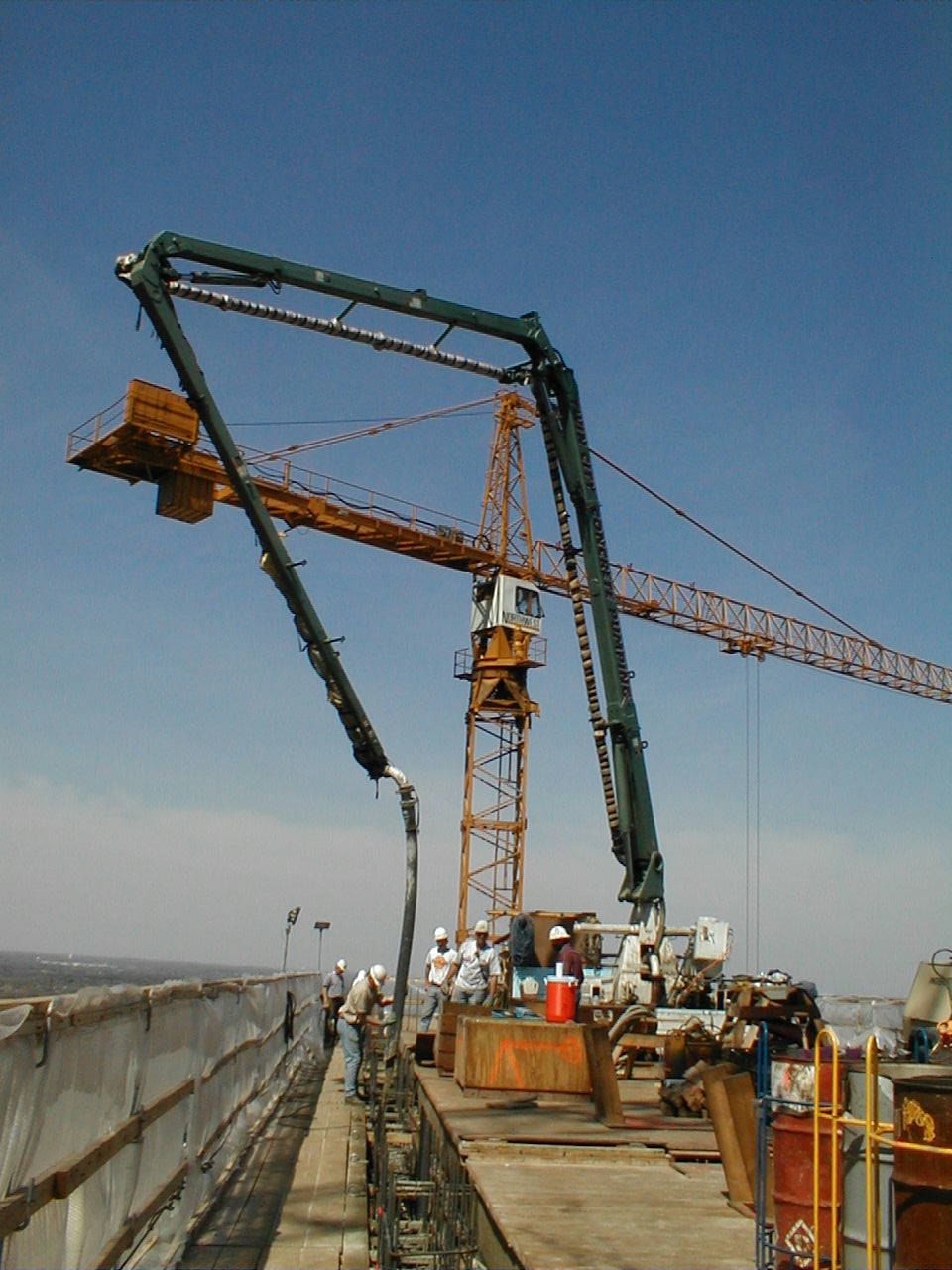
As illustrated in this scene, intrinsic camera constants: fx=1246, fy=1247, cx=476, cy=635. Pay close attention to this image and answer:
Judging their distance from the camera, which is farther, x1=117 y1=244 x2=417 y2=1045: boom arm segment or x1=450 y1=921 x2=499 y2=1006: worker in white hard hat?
x1=450 y1=921 x2=499 y2=1006: worker in white hard hat

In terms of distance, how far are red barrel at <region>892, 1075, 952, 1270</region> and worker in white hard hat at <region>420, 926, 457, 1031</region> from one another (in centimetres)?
1655

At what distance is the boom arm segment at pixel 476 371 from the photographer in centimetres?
1592

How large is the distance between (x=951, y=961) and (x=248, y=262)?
537 inches

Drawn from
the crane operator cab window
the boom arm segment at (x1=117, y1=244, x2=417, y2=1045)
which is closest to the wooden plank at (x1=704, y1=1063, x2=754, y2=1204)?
the boom arm segment at (x1=117, y1=244, x2=417, y2=1045)

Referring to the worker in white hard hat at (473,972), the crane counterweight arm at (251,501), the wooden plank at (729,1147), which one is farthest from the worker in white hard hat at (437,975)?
the wooden plank at (729,1147)

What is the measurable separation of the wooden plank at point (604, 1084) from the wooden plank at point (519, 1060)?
2.91 ft

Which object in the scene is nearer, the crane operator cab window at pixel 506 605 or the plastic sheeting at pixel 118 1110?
the plastic sheeting at pixel 118 1110

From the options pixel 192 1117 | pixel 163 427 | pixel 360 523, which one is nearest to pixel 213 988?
pixel 192 1117

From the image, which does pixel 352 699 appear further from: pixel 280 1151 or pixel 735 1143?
pixel 735 1143

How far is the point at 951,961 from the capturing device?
17.0 meters

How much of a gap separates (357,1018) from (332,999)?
423 inches

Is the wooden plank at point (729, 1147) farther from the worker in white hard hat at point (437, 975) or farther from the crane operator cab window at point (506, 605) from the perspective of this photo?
the crane operator cab window at point (506, 605)

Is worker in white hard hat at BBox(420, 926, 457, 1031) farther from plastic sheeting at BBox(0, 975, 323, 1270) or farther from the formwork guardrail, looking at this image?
the formwork guardrail

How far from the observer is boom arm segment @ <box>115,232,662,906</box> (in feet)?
52.2
